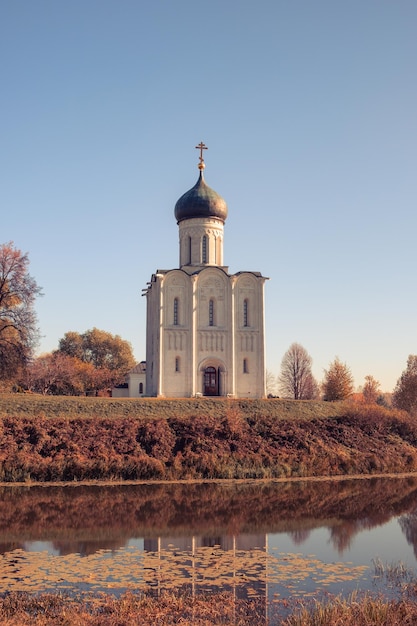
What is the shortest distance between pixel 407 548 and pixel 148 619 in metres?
8.16

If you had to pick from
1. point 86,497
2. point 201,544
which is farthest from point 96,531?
point 86,497

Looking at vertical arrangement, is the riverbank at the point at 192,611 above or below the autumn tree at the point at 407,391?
below

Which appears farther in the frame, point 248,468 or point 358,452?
point 358,452

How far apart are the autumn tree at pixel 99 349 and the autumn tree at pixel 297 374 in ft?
56.0

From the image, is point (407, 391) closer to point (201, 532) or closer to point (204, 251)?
point (204, 251)

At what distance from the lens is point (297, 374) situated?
6875 cm

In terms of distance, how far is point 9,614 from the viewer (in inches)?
416

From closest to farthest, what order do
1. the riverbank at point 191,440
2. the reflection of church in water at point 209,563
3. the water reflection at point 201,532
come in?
the reflection of church in water at point 209,563, the water reflection at point 201,532, the riverbank at point 191,440

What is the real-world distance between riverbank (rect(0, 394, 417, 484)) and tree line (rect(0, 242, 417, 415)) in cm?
410

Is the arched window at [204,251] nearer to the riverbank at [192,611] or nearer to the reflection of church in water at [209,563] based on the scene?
the reflection of church in water at [209,563]

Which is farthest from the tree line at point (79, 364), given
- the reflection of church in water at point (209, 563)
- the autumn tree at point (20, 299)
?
the reflection of church in water at point (209, 563)

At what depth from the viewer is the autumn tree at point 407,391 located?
57.0 meters

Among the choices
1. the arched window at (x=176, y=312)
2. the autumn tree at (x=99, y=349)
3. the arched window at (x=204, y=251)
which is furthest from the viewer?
the autumn tree at (x=99, y=349)

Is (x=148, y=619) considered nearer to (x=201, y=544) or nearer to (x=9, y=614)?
(x=9, y=614)
